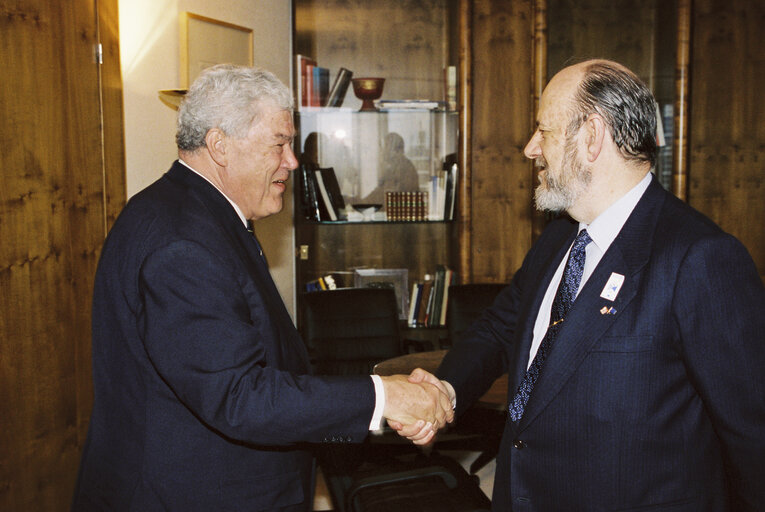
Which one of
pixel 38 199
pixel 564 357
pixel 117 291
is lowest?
pixel 564 357

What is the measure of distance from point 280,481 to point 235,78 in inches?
40.6

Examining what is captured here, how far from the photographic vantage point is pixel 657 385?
1390 millimetres

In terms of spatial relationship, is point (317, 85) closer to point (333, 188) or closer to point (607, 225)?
point (333, 188)

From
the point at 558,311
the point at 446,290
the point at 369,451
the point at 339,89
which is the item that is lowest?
the point at 369,451

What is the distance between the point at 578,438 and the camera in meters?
1.45

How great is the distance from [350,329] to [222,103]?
2.39 metres

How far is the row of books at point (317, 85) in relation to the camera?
459cm

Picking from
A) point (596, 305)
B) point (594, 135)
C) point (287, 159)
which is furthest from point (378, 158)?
point (596, 305)

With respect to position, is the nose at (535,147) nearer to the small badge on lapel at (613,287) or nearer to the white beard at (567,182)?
the white beard at (567,182)

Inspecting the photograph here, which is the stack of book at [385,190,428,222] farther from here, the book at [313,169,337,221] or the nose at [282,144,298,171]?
the nose at [282,144,298,171]

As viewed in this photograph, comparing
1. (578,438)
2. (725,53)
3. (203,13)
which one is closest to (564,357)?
(578,438)

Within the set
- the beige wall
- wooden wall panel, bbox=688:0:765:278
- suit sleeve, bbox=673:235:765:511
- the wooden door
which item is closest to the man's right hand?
suit sleeve, bbox=673:235:765:511

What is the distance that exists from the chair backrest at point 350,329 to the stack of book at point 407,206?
0.84 m

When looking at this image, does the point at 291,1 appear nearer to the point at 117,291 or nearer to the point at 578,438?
the point at 117,291
